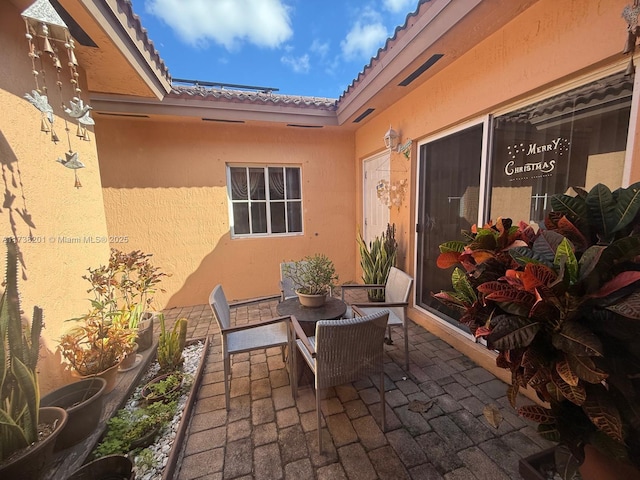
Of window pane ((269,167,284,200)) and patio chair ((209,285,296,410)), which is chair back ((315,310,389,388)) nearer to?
patio chair ((209,285,296,410))

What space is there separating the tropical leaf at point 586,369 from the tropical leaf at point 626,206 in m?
0.49

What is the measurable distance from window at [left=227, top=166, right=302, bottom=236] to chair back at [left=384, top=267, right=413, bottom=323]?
2.32 meters

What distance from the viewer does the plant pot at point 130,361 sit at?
2295mm

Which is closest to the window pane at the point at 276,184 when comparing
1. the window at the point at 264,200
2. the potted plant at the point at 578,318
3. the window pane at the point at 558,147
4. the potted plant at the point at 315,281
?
the window at the point at 264,200

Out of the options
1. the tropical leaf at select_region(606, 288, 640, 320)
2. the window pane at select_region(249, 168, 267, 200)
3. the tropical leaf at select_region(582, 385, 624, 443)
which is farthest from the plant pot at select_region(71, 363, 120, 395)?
the window pane at select_region(249, 168, 267, 200)

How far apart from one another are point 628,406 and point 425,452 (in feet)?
3.65

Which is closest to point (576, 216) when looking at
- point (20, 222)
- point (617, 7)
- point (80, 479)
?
point (617, 7)

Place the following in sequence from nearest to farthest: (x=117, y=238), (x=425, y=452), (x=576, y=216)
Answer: (x=576, y=216) < (x=425, y=452) < (x=117, y=238)

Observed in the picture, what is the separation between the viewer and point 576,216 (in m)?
1.04

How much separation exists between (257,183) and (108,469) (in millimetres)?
3771

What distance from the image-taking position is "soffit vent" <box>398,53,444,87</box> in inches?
94.7

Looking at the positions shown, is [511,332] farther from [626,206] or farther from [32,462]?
[32,462]

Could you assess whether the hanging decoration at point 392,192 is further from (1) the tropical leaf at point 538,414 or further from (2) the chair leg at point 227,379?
(2) the chair leg at point 227,379

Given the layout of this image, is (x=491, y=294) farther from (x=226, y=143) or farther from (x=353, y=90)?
(x=226, y=143)
